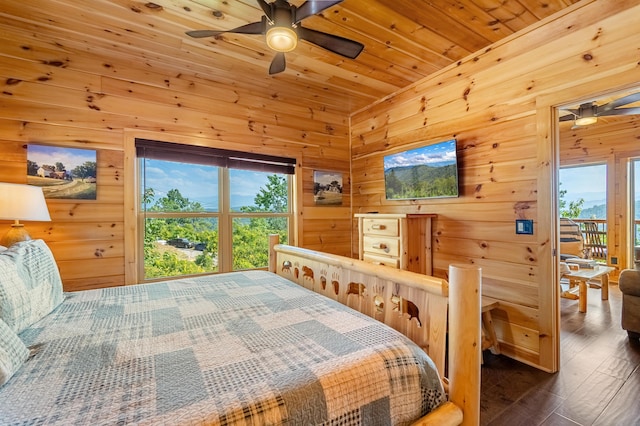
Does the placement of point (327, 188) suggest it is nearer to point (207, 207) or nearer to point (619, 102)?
point (207, 207)

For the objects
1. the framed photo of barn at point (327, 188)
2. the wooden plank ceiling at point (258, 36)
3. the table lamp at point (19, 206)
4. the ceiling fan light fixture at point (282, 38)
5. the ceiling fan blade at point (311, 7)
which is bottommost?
the table lamp at point (19, 206)

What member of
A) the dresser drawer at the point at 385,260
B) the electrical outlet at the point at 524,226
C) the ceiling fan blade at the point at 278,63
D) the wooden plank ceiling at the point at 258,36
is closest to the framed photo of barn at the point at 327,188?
the dresser drawer at the point at 385,260

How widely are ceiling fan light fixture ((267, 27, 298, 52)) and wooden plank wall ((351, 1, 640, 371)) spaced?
172 centimetres

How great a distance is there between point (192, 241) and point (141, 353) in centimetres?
210

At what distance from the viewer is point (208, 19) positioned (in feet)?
6.72

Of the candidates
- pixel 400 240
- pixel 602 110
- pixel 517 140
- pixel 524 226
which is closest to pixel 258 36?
pixel 400 240

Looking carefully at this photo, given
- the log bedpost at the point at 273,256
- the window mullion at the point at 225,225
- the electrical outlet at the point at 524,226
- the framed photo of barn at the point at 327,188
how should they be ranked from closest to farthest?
1. the electrical outlet at the point at 524,226
2. the log bedpost at the point at 273,256
3. the window mullion at the point at 225,225
4. the framed photo of barn at the point at 327,188

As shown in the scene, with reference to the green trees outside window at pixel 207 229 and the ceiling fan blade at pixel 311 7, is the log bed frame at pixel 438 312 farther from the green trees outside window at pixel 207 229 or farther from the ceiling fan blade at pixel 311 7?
the green trees outside window at pixel 207 229

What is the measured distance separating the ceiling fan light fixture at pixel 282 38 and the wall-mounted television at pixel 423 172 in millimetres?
1668

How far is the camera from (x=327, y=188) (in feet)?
12.2

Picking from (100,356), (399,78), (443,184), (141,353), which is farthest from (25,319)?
(399,78)

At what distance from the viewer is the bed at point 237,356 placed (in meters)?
0.73

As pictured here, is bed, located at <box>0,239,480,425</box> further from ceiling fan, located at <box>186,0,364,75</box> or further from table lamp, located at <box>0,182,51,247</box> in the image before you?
ceiling fan, located at <box>186,0,364,75</box>

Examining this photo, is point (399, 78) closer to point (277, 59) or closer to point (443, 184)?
point (443, 184)
